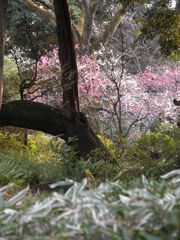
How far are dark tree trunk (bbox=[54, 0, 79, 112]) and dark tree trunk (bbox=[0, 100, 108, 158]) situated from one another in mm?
227

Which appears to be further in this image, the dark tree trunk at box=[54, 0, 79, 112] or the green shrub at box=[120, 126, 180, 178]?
the dark tree trunk at box=[54, 0, 79, 112]

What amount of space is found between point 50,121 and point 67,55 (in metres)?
1.14

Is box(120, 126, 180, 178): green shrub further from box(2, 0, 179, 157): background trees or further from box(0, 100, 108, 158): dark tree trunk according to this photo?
box(2, 0, 179, 157): background trees

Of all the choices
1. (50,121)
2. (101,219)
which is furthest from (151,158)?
(101,219)

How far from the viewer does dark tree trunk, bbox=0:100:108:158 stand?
705 centimetres

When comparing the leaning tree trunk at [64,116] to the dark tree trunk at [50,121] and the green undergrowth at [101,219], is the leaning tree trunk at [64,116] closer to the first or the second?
the dark tree trunk at [50,121]

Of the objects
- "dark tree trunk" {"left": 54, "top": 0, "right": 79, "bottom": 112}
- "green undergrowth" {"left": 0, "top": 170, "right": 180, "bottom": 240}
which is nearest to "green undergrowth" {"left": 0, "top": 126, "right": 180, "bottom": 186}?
"dark tree trunk" {"left": 54, "top": 0, "right": 79, "bottom": 112}

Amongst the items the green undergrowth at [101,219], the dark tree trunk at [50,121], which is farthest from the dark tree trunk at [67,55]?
the green undergrowth at [101,219]

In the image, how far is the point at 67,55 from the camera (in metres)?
7.10

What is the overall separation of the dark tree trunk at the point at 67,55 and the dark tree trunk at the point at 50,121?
227 mm

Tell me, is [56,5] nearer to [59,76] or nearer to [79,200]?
[59,76]

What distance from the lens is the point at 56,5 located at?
672 centimetres

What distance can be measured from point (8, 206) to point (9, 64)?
53.2 ft

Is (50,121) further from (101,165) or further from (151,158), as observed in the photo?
(151,158)
